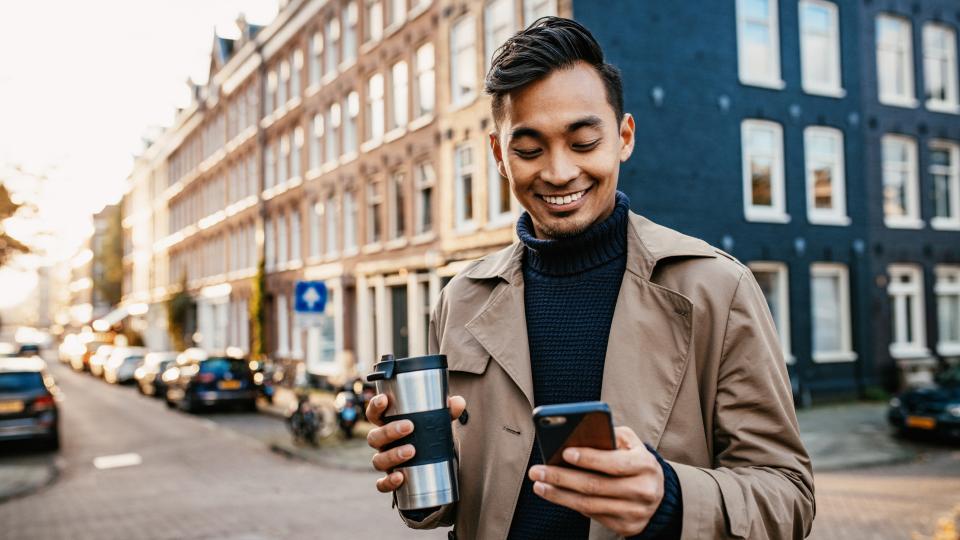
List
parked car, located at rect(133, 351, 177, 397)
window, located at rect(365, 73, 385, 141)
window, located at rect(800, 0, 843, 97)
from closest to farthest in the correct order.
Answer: window, located at rect(800, 0, 843, 97), window, located at rect(365, 73, 385, 141), parked car, located at rect(133, 351, 177, 397)

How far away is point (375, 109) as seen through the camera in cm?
2356

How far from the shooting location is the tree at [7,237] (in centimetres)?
1727

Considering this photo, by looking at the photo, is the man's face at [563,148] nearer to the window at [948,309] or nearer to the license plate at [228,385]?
the license plate at [228,385]

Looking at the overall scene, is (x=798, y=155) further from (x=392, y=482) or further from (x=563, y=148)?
(x=392, y=482)

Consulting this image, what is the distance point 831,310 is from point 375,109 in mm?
13324

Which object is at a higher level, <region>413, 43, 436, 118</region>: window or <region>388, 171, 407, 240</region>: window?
<region>413, 43, 436, 118</region>: window

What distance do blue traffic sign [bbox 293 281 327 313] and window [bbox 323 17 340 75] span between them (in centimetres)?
1302

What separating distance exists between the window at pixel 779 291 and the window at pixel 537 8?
707 cm

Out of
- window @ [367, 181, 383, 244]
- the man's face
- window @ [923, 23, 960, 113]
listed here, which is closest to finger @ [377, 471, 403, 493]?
the man's face

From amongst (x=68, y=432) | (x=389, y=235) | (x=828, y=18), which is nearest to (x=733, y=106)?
(x=828, y=18)

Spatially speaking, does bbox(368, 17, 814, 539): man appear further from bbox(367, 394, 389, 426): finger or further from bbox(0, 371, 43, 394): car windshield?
bbox(0, 371, 43, 394): car windshield

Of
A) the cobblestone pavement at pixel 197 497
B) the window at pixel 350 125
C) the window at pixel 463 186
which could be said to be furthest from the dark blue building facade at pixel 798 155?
the window at pixel 350 125

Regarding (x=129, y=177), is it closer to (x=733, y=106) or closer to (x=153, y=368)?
(x=153, y=368)

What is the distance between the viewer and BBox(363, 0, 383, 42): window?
23.2 m
